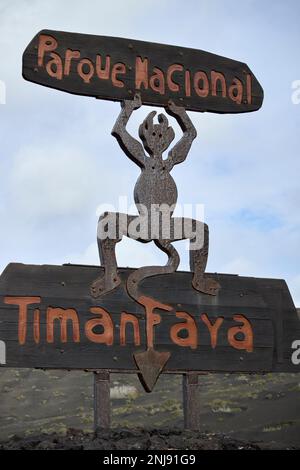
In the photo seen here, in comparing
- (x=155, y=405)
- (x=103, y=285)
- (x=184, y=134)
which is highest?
(x=184, y=134)

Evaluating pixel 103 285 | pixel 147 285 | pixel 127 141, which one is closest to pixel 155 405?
pixel 147 285

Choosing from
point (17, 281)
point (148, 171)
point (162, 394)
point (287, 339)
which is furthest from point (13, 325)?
point (162, 394)

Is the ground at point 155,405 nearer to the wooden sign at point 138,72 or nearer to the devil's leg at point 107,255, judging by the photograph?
the devil's leg at point 107,255

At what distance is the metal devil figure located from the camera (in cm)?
877

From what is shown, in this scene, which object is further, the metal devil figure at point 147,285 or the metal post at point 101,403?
the metal devil figure at point 147,285

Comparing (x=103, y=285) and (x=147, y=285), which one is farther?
(x=147, y=285)

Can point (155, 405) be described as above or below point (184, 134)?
below

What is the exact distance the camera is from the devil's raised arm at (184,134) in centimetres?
982

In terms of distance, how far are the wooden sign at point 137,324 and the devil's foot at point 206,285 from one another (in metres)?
0.07

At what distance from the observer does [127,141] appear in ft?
31.1

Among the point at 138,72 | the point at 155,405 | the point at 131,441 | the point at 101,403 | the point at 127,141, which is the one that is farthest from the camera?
the point at 155,405

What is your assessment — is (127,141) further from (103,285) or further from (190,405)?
(190,405)

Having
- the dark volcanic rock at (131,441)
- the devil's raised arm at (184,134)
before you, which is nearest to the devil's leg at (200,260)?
the devil's raised arm at (184,134)

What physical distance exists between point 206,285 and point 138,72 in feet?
9.54
